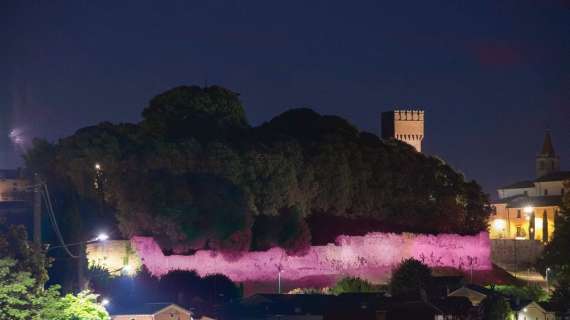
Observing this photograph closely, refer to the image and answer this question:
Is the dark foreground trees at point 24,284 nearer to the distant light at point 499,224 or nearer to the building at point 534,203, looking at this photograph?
the building at point 534,203

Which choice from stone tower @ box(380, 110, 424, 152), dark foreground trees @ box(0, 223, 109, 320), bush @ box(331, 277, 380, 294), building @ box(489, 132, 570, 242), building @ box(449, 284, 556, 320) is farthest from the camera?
stone tower @ box(380, 110, 424, 152)

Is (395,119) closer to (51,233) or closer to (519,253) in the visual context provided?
(519,253)

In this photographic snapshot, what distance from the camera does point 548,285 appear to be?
75.4 meters

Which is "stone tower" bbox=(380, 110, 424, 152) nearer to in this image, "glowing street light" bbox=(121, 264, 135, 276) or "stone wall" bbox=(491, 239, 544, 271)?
"stone wall" bbox=(491, 239, 544, 271)

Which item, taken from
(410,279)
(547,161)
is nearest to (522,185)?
(547,161)

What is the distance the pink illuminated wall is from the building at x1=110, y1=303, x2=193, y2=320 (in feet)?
39.3

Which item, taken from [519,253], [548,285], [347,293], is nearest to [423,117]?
[519,253]

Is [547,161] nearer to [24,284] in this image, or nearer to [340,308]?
[340,308]

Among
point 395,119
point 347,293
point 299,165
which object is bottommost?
point 347,293

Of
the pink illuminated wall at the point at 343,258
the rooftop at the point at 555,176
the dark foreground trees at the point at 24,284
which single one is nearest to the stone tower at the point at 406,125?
the rooftop at the point at 555,176

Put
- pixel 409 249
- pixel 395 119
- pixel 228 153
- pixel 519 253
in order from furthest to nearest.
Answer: pixel 395 119
pixel 519 253
pixel 409 249
pixel 228 153

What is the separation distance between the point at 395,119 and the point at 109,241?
5181 cm

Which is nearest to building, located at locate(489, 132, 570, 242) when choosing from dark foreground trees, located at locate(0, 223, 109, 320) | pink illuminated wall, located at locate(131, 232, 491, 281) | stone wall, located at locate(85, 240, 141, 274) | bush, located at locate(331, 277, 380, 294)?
pink illuminated wall, located at locate(131, 232, 491, 281)

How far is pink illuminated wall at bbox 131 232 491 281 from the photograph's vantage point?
A: 203 feet
